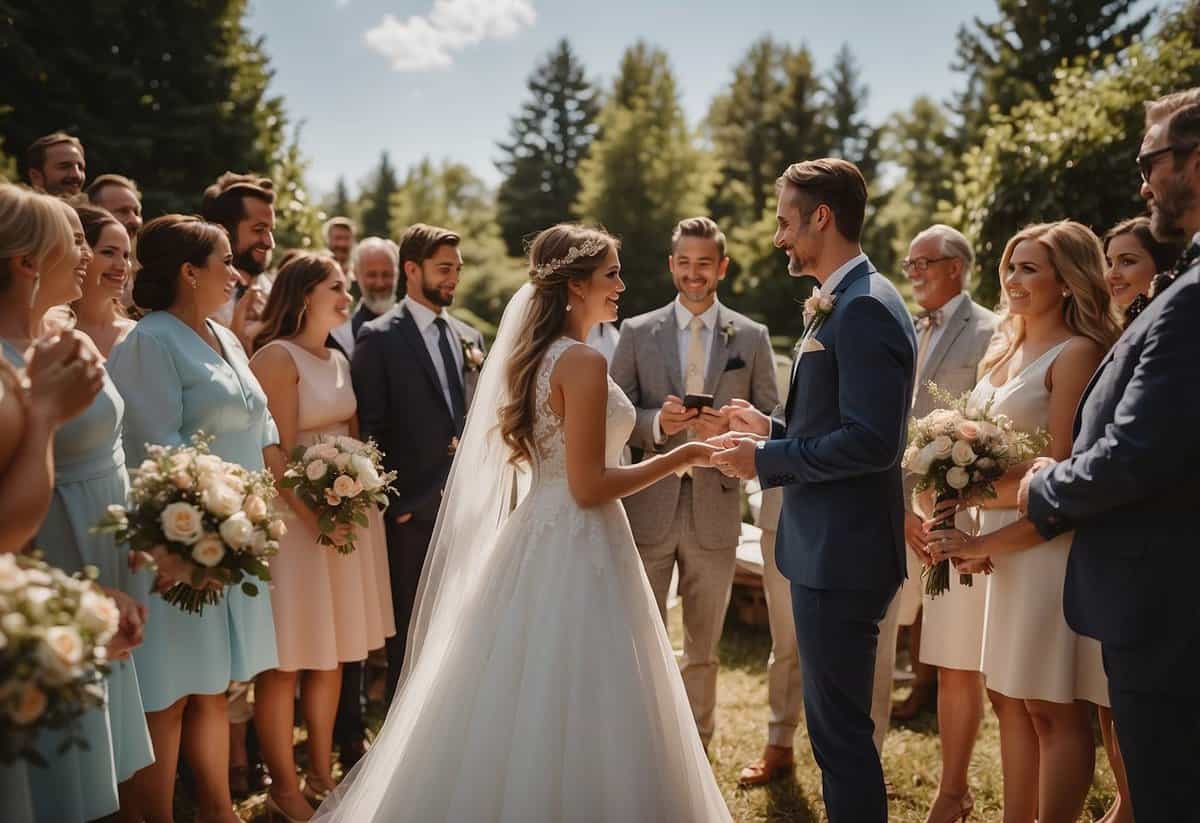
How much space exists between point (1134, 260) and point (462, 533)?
11.8ft

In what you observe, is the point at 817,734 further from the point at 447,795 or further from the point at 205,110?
the point at 205,110

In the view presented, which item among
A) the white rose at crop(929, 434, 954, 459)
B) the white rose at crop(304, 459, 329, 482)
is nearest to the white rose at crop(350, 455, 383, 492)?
the white rose at crop(304, 459, 329, 482)

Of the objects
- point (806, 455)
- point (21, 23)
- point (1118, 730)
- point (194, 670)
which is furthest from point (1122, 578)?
point (21, 23)

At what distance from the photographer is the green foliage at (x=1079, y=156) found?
7238 mm

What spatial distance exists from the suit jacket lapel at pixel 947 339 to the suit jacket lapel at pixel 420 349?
2.92 meters

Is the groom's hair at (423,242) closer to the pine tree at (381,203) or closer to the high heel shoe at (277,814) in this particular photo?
the high heel shoe at (277,814)

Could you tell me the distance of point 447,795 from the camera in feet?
11.3

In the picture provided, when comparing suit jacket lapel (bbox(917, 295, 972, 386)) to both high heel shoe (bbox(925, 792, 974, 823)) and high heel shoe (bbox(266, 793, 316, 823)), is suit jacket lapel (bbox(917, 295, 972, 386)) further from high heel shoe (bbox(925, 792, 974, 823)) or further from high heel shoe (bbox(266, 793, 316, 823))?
high heel shoe (bbox(266, 793, 316, 823))

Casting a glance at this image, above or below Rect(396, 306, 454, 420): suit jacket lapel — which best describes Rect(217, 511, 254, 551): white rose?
below

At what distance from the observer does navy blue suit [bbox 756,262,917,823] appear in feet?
10.7

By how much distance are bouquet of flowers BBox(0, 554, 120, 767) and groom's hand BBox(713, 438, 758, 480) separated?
2.32 meters

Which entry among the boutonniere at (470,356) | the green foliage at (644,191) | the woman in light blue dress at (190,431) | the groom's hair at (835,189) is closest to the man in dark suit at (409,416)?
the boutonniere at (470,356)

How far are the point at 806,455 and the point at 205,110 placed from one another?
50.1 feet

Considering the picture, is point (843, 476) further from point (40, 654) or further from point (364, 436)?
point (364, 436)
